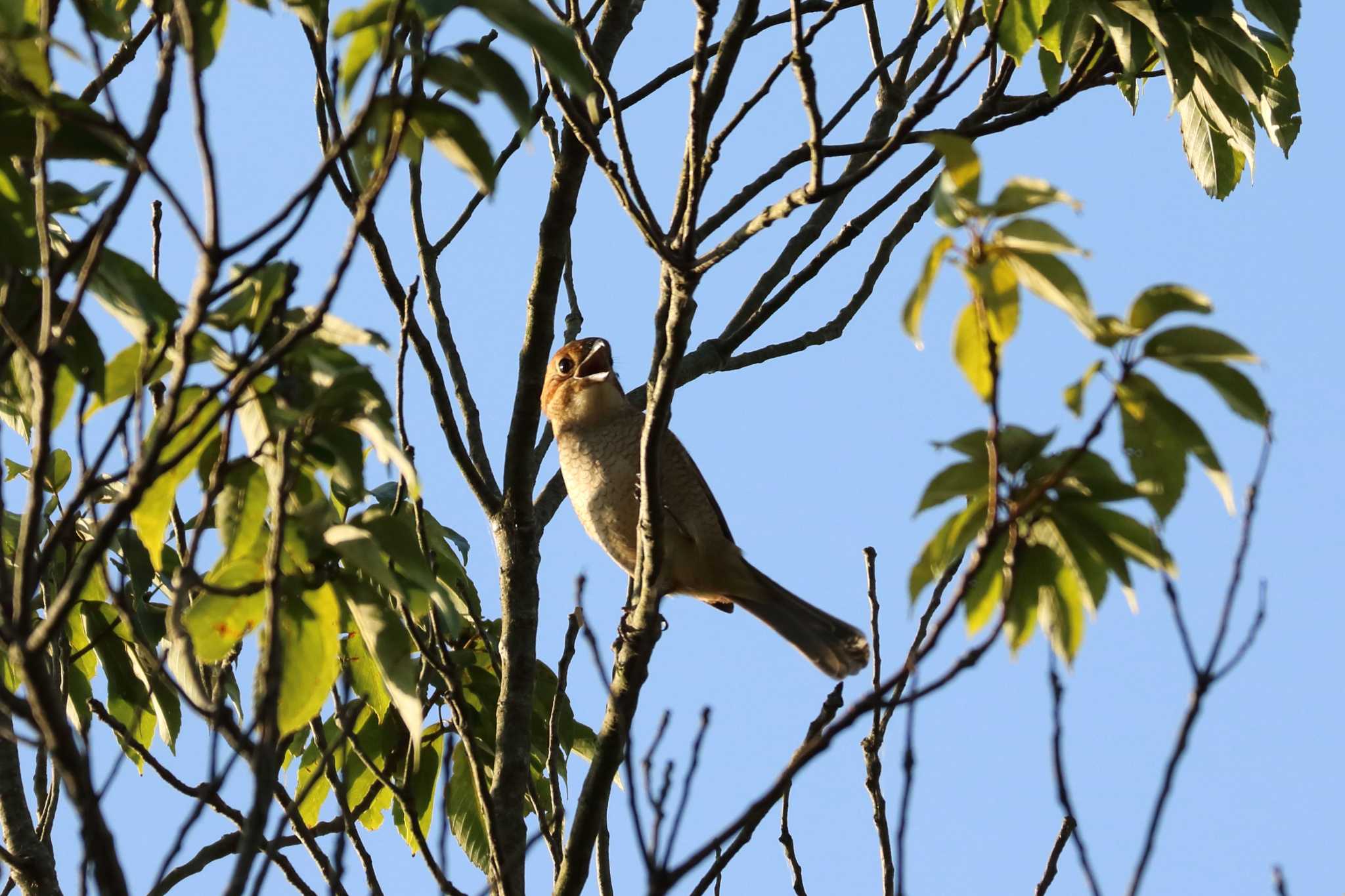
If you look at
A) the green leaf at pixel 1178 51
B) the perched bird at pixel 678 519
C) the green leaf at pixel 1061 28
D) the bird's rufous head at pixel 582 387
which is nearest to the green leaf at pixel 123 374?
the green leaf at pixel 1061 28

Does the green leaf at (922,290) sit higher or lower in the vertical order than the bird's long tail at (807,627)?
lower

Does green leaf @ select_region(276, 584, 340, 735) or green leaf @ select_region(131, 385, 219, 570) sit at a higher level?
green leaf @ select_region(131, 385, 219, 570)

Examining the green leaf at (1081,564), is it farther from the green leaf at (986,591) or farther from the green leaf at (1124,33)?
the green leaf at (1124,33)

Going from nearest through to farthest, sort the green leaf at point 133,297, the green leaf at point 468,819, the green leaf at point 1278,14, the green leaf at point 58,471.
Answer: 1. the green leaf at point 133,297
2. the green leaf at point 1278,14
3. the green leaf at point 58,471
4. the green leaf at point 468,819

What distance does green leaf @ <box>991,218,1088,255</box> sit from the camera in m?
1.85

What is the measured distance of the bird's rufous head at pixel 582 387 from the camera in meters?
6.44

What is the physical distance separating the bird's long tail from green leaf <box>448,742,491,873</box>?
2614mm

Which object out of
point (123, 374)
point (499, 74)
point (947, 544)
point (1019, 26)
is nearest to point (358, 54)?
point (499, 74)

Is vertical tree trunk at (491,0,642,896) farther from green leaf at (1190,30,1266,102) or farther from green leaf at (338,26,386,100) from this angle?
green leaf at (338,26,386,100)

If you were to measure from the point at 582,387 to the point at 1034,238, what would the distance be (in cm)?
480

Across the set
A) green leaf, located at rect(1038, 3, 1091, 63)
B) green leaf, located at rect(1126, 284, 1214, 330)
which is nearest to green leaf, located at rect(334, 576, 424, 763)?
green leaf, located at rect(1126, 284, 1214, 330)

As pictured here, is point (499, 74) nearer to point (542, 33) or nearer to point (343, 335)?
point (542, 33)

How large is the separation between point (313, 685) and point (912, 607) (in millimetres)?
908

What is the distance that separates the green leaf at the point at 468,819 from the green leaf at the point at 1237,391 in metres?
2.40
